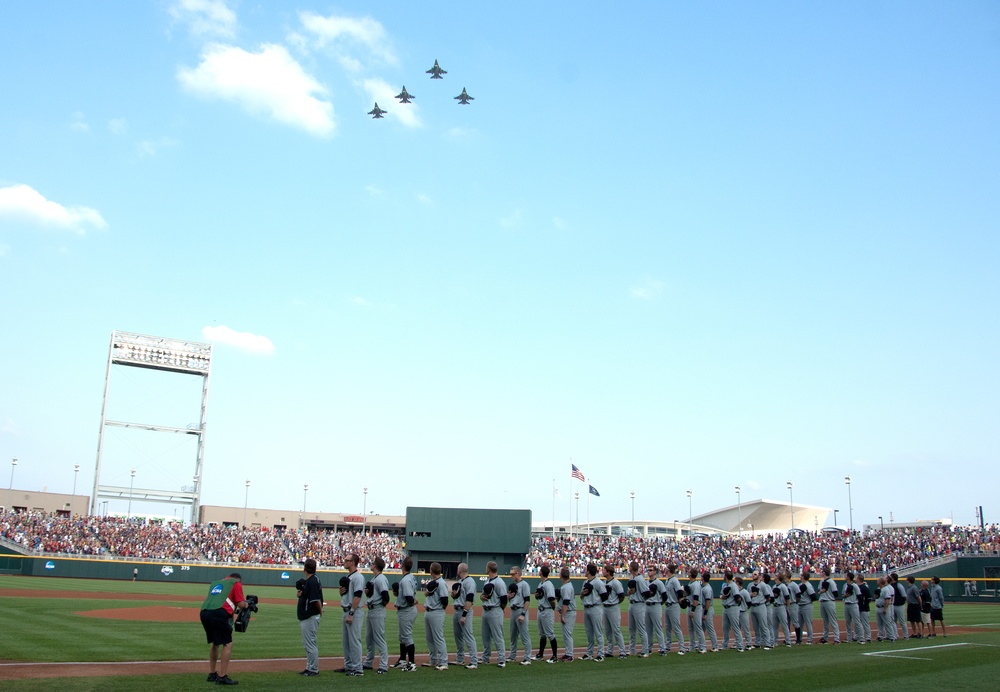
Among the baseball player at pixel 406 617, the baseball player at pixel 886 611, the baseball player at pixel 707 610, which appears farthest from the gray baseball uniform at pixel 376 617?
the baseball player at pixel 886 611

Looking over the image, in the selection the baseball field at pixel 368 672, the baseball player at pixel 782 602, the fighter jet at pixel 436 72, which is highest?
the fighter jet at pixel 436 72

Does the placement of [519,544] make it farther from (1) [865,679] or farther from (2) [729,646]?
(1) [865,679]

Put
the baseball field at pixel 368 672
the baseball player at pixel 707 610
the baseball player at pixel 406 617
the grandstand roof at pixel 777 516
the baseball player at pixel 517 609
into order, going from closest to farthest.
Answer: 1. the baseball field at pixel 368 672
2. the baseball player at pixel 406 617
3. the baseball player at pixel 517 609
4. the baseball player at pixel 707 610
5. the grandstand roof at pixel 777 516

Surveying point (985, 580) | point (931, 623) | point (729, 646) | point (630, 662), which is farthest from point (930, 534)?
point (630, 662)

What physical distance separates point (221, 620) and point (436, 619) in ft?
12.4

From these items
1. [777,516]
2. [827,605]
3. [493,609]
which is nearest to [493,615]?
[493,609]

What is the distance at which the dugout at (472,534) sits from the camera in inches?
1951

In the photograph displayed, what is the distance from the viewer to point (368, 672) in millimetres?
12219

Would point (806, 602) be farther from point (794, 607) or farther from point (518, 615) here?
point (518, 615)

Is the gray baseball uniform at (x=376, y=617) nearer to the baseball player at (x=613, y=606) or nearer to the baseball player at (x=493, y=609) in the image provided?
the baseball player at (x=493, y=609)

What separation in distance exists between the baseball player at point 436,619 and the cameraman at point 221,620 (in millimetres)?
3362

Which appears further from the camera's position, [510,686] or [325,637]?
[325,637]

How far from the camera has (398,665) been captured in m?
12.8

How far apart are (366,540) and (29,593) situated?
99.8 feet
